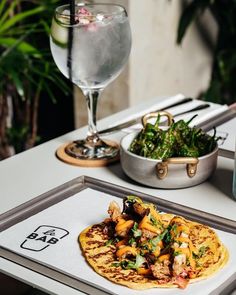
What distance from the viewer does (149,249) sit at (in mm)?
890

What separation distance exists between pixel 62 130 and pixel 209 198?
191 cm

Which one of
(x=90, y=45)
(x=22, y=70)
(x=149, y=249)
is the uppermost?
(x=90, y=45)

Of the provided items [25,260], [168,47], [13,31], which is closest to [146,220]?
[25,260]

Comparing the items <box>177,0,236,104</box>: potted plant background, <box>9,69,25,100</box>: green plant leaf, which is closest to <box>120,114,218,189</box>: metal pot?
<box>9,69,25,100</box>: green plant leaf

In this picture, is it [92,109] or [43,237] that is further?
[92,109]

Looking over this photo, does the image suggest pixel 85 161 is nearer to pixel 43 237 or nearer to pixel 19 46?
pixel 43 237

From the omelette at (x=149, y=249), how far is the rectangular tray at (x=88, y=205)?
32 mm

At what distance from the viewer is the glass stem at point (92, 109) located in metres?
1.29

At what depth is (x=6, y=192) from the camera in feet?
3.76

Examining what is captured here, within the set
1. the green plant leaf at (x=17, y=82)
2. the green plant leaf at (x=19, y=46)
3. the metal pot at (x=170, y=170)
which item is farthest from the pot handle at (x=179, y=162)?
the green plant leaf at (x=19, y=46)

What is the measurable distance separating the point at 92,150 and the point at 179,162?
27 cm

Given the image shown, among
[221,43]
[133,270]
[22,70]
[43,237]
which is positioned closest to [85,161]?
[43,237]

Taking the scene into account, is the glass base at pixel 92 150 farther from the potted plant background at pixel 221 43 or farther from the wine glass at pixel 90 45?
the potted plant background at pixel 221 43

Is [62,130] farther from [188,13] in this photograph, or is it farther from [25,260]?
[25,260]
